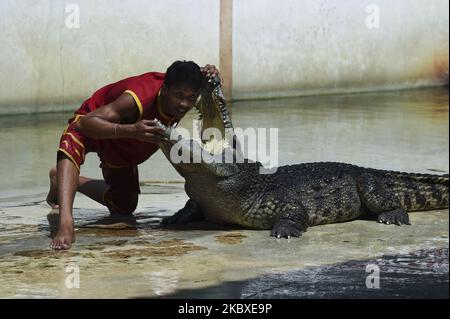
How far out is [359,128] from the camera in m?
10.7

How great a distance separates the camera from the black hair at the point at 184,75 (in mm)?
5742

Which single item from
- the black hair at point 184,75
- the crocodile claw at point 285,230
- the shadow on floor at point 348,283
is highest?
the black hair at point 184,75

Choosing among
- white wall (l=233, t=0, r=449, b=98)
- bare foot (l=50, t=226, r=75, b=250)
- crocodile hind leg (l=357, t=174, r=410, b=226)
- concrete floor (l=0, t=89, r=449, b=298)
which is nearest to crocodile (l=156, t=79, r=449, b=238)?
crocodile hind leg (l=357, t=174, r=410, b=226)

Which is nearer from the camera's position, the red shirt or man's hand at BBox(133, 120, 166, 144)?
man's hand at BBox(133, 120, 166, 144)

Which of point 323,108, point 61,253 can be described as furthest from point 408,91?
point 61,253

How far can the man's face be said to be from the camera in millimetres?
5773

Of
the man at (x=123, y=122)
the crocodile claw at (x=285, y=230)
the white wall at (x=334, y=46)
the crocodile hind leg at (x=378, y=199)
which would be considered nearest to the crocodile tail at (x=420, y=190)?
the crocodile hind leg at (x=378, y=199)

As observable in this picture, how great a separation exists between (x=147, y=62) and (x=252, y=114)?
1492 mm

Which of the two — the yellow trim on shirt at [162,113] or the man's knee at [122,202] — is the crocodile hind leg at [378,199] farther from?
the man's knee at [122,202]

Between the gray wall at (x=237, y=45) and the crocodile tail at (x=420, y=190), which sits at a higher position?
the gray wall at (x=237, y=45)

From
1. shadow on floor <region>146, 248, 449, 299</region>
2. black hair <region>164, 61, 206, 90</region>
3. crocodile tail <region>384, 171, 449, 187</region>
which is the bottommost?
shadow on floor <region>146, 248, 449, 299</region>

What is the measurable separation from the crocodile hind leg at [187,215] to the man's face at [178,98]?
721 mm

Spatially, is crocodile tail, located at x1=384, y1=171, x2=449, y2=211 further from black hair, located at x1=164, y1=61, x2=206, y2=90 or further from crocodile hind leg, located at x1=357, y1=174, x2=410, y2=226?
black hair, located at x1=164, y1=61, x2=206, y2=90
